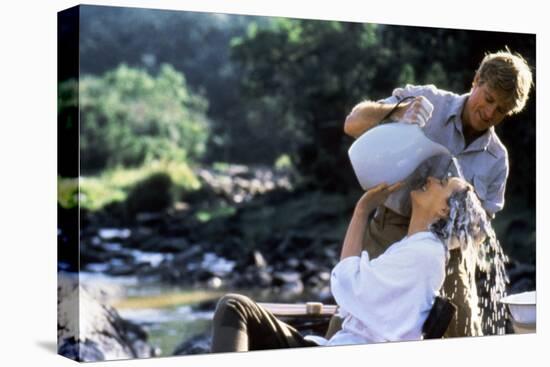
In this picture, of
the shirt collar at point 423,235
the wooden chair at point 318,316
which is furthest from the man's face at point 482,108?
the wooden chair at point 318,316

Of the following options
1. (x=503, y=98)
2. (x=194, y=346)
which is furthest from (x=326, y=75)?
(x=194, y=346)

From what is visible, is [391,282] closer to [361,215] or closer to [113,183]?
[361,215]

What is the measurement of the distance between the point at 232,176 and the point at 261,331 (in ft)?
3.24

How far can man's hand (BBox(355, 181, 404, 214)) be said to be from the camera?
7570 millimetres

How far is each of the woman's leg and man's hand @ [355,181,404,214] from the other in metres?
0.98

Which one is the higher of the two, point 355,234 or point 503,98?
point 503,98

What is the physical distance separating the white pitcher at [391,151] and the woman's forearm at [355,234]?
8.7 inches

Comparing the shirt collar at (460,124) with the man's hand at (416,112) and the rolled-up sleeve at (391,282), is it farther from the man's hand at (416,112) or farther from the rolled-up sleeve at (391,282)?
the rolled-up sleeve at (391,282)

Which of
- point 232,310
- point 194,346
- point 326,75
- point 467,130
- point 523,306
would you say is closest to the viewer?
point 232,310

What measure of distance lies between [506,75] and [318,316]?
6.56 ft

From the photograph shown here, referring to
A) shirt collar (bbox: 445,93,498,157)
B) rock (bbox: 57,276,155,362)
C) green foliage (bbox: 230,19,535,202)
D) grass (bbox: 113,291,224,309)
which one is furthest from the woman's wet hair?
rock (bbox: 57,276,155,362)

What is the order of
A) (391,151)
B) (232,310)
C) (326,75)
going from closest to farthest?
(232,310)
(391,151)
(326,75)

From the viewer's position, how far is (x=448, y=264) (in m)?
7.55

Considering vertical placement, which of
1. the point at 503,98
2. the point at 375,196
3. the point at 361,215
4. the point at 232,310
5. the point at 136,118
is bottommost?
the point at 232,310
